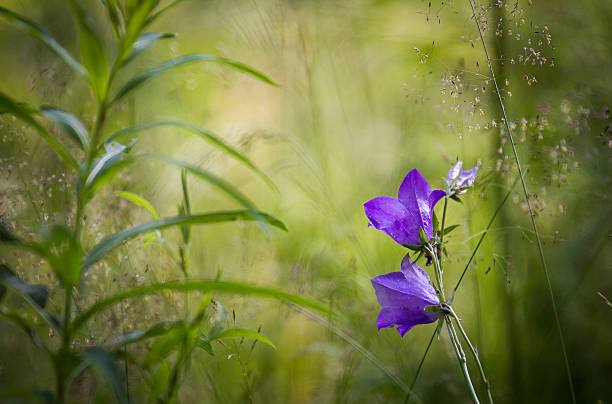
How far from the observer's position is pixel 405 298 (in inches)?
16.6

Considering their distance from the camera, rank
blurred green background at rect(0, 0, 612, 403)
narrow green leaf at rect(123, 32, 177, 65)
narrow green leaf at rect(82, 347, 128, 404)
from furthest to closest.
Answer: blurred green background at rect(0, 0, 612, 403) → narrow green leaf at rect(123, 32, 177, 65) → narrow green leaf at rect(82, 347, 128, 404)

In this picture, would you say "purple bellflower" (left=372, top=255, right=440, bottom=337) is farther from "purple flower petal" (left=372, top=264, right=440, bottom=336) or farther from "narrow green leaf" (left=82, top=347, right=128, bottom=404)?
"narrow green leaf" (left=82, top=347, right=128, bottom=404)

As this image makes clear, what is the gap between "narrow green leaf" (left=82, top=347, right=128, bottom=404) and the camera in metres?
0.30

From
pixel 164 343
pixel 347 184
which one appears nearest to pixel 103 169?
pixel 164 343

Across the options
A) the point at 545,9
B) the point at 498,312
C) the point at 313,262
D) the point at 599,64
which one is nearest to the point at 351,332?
the point at 313,262

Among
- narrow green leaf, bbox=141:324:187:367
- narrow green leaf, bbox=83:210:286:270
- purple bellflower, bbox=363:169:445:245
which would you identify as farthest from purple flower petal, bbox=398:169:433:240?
narrow green leaf, bbox=141:324:187:367

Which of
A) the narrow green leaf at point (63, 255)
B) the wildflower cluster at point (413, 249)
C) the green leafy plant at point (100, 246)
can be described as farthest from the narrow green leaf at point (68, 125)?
the wildflower cluster at point (413, 249)

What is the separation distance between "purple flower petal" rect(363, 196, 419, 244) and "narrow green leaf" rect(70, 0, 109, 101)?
0.84ft

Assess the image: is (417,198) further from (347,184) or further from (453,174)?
(347,184)

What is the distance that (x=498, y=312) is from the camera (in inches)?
51.9

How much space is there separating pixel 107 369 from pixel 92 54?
0.23m

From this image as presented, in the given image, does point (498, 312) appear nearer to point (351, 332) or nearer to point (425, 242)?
point (351, 332)

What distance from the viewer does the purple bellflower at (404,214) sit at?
1.46 feet

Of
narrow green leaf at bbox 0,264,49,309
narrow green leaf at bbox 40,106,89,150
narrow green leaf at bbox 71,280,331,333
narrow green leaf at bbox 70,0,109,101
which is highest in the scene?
narrow green leaf at bbox 70,0,109,101
